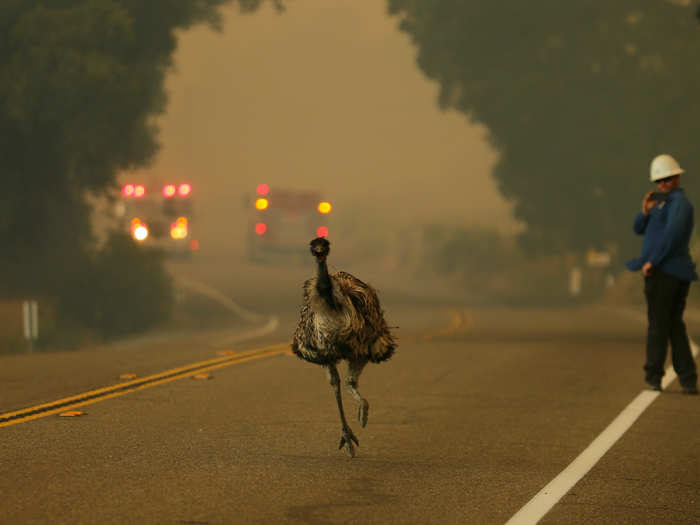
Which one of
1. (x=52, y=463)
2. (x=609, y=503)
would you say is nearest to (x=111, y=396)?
(x=52, y=463)

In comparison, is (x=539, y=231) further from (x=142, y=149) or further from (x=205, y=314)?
(x=142, y=149)

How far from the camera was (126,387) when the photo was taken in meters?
11.9

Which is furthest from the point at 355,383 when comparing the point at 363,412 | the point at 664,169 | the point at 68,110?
the point at 68,110

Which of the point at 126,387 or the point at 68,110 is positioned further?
the point at 68,110

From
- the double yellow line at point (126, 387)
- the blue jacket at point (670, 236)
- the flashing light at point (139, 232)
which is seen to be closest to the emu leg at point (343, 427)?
the double yellow line at point (126, 387)

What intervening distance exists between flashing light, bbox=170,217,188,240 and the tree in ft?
49.9

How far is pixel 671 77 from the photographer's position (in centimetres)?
4516

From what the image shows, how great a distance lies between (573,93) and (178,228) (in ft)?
59.1

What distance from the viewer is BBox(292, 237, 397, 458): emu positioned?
7719 millimetres

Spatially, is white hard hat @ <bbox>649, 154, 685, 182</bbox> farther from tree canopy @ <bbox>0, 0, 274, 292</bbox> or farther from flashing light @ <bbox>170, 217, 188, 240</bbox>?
flashing light @ <bbox>170, 217, 188, 240</bbox>

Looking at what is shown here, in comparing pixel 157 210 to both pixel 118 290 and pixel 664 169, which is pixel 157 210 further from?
pixel 664 169

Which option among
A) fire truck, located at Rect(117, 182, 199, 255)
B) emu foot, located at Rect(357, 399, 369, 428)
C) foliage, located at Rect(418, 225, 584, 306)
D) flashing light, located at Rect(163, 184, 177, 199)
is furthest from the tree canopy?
emu foot, located at Rect(357, 399, 369, 428)

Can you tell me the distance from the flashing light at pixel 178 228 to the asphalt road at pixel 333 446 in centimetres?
2724

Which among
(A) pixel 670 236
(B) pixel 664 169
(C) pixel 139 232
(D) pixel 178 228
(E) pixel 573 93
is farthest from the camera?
(E) pixel 573 93
